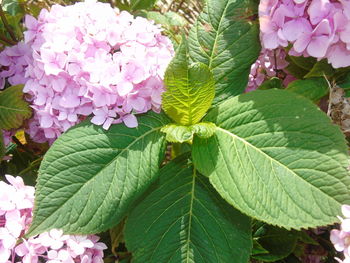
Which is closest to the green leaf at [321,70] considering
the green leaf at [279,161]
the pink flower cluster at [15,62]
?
the green leaf at [279,161]

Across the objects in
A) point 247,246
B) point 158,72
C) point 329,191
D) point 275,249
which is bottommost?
point 275,249

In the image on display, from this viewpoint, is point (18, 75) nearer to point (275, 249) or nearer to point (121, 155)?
point (121, 155)

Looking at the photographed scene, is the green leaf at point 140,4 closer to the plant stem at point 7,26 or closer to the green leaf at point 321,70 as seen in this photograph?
the plant stem at point 7,26

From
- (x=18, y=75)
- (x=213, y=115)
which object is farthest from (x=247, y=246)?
(x=18, y=75)

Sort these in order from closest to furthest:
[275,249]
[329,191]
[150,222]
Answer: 1. [329,191]
2. [150,222]
3. [275,249]

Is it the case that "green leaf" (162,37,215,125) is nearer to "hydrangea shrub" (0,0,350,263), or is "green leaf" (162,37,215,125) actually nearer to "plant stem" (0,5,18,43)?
"hydrangea shrub" (0,0,350,263)

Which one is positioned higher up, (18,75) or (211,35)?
(211,35)

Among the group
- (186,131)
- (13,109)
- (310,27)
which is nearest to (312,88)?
(310,27)
